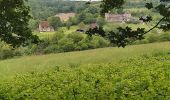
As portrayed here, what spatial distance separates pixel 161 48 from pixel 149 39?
53.1 ft

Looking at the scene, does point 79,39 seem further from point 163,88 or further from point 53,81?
point 163,88

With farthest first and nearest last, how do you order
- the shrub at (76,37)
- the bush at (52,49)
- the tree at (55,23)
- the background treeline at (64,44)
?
the tree at (55,23) < the shrub at (76,37) < the bush at (52,49) < the background treeline at (64,44)

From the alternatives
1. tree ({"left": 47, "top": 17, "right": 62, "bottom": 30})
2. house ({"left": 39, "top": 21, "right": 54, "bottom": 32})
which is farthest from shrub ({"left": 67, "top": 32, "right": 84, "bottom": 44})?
tree ({"left": 47, "top": 17, "right": 62, "bottom": 30})

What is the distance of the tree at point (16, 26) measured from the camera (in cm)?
1069

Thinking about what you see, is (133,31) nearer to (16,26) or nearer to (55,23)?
(16,26)

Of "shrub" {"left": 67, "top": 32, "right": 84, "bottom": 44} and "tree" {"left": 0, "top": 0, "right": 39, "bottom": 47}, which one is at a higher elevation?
"tree" {"left": 0, "top": 0, "right": 39, "bottom": 47}

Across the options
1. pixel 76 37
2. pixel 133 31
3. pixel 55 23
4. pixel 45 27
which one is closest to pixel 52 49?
pixel 76 37

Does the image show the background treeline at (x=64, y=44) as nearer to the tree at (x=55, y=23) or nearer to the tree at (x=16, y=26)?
the tree at (x=55, y=23)

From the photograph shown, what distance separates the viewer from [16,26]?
11789mm

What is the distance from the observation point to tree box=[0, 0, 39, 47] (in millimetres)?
10689

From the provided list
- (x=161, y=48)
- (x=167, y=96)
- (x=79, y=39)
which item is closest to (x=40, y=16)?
(x=79, y=39)

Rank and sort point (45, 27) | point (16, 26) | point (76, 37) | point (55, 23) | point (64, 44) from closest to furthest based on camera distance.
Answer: point (16, 26), point (64, 44), point (76, 37), point (45, 27), point (55, 23)

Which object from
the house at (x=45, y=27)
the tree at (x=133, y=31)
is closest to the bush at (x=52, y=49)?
the house at (x=45, y=27)

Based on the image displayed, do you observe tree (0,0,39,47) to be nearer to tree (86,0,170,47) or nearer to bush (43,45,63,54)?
tree (86,0,170,47)
